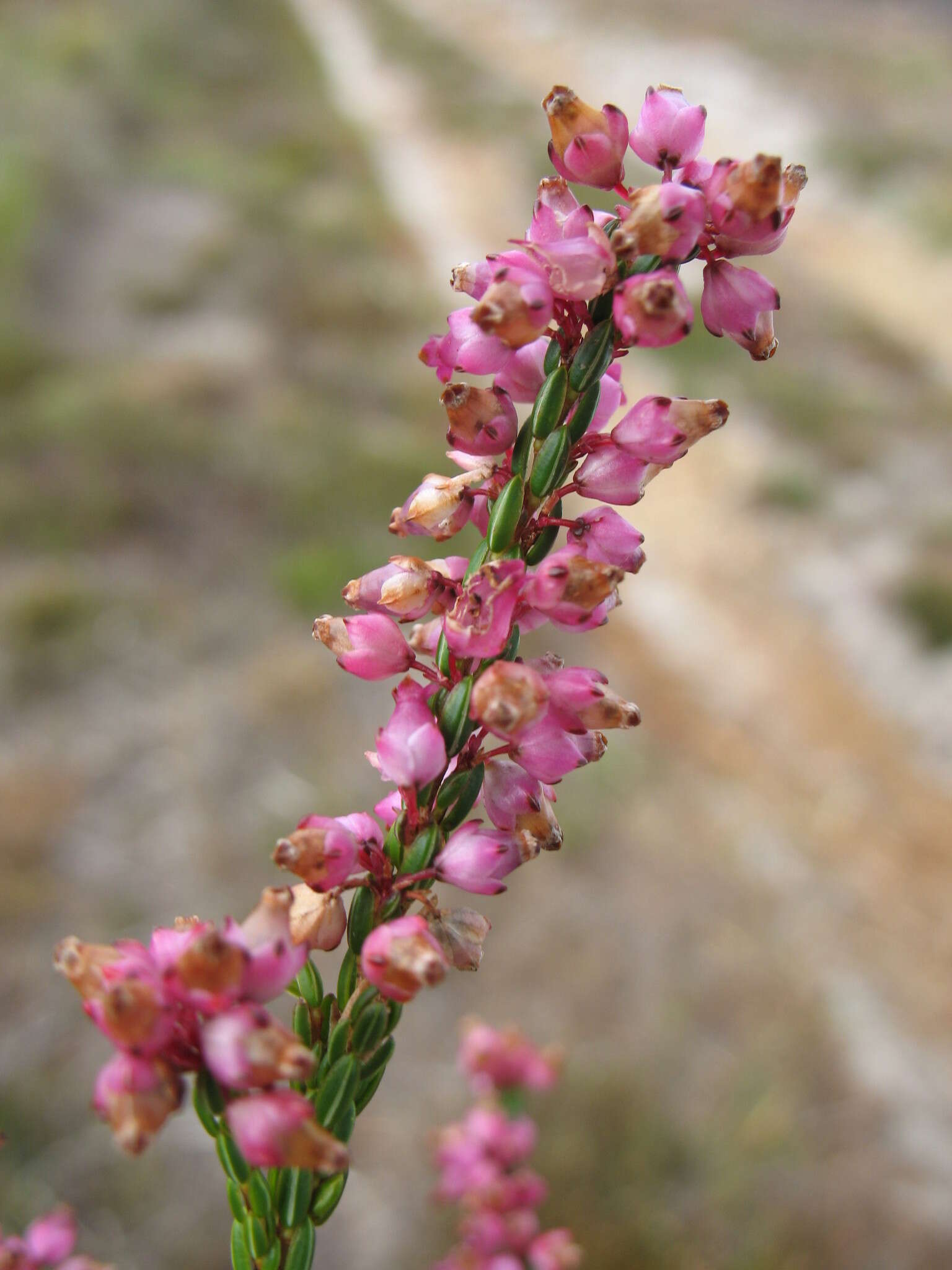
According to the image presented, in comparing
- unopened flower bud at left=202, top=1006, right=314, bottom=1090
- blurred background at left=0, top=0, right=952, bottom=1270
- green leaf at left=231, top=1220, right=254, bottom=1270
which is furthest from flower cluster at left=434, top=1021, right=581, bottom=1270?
blurred background at left=0, top=0, right=952, bottom=1270

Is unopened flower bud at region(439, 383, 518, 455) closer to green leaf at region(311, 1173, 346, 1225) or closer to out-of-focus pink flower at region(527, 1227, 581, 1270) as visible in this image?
green leaf at region(311, 1173, 346, 1225)

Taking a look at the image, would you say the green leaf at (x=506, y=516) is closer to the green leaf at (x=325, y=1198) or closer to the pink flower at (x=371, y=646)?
the pink flower at (x=371, y=646)

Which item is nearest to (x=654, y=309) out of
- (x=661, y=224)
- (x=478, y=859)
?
(x=661, y=224)

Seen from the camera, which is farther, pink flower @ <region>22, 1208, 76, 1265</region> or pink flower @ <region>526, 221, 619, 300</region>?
pink flower @ <region>22, 1208, 76, 1265</region>

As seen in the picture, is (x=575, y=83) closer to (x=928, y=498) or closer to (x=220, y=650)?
(x=928, y=498)

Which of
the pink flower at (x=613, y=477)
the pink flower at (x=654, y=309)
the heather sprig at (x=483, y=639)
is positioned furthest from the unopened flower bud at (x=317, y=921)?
the pink flower at (x=654, y=309)

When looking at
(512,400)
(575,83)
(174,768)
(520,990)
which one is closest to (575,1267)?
(520,990)
